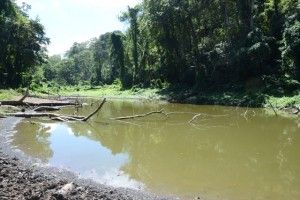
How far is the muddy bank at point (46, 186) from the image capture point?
9523 millimetres

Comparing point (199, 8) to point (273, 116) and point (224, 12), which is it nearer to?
point (224, 12)

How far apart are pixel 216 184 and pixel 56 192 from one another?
4.31 metres

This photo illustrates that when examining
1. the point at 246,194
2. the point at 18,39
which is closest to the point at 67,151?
the point at 246,194

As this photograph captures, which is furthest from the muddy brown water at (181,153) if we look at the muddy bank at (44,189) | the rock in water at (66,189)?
the rock in water at (66,189)

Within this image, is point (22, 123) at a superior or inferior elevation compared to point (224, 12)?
inferior

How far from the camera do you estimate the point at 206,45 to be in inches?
1730

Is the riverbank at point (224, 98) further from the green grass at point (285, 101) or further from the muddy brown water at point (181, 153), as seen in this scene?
the muddy brown water at point (181, 153)

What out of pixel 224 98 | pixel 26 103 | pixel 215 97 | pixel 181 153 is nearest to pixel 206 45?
pixel 215 97

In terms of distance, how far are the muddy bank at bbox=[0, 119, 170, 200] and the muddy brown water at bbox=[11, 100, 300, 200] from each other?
2.17ft

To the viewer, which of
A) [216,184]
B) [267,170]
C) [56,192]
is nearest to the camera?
[56,192]

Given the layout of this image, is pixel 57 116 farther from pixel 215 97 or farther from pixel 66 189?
pixel 215 97

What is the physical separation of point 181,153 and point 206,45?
98.4 ft

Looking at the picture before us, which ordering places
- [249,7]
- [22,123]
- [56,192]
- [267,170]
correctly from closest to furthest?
[56,192], [267,170], [22,123], [249,7]

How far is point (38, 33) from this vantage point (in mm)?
54688
